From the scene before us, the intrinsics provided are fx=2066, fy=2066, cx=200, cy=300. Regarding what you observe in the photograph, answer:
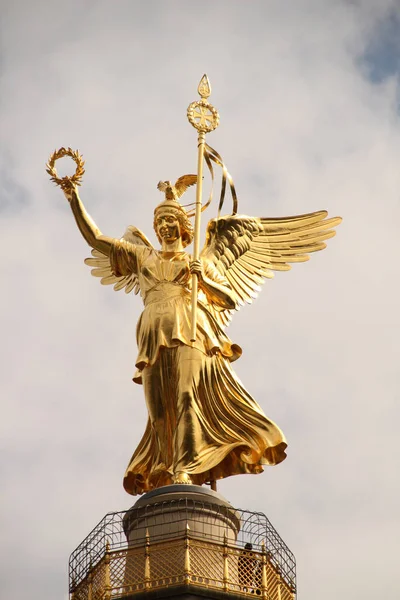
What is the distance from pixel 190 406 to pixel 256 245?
385 centimetres

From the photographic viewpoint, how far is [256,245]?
3616cm

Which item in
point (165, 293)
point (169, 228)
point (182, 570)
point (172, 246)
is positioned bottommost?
point (182, 570)

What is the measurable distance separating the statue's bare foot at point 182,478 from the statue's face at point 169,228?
14.3 ft

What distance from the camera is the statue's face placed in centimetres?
3528

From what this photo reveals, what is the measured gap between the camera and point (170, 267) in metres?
34.8

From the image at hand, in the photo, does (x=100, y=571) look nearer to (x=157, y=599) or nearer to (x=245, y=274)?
(x=157, y=599)

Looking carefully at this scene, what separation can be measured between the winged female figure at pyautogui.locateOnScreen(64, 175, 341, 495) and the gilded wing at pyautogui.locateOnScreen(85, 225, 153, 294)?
2 cm

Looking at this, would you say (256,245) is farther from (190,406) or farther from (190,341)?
(190,406)

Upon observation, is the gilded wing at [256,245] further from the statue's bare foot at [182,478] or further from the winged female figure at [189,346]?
the statue's bare foot at [182,478]

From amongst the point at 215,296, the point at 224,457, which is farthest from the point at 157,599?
the point at 215,296

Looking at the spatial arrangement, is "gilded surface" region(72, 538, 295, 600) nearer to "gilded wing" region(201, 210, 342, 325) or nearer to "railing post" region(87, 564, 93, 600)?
"railing post" region(87, 564, 93, 600)

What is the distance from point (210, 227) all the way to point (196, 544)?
21.3ft

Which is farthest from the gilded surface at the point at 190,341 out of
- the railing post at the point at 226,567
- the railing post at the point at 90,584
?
the railing post at the point at 90,584

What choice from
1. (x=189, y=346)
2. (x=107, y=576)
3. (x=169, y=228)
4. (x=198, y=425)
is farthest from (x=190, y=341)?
(x=107, y=576)
